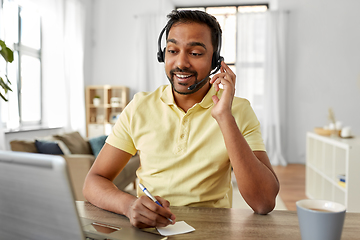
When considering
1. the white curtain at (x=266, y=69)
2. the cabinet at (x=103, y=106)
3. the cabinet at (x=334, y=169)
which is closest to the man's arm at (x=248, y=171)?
the cabinet at (x=334, y=169)

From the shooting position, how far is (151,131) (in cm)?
115

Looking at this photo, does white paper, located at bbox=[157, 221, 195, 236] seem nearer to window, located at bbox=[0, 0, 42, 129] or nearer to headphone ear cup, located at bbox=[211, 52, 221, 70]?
headphone ear cup, located at bbox=[211, 52, 221, 70]

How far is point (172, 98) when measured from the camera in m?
1.21

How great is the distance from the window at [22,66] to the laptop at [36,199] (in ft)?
14.1

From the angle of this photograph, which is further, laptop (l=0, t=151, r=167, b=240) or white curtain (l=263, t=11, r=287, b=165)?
white curtain (l=263, t=11, r=287, b=165)

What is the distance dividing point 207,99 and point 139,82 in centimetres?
544

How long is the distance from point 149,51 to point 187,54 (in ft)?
18.0

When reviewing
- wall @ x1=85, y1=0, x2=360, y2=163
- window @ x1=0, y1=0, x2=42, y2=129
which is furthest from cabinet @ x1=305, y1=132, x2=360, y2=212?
window @ x1=0, y1=0, x2=42, y2=129

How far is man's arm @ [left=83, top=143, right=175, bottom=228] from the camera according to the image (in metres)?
0.77

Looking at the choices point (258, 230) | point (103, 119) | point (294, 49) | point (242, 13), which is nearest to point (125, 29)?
point (103, 119)

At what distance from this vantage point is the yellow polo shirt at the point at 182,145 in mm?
1074

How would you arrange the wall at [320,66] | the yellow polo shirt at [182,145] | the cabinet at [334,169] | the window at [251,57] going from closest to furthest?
1. the yellow polo shirt at [182,145]
2. the cabinet at [334,169]
3. the wall at [320,66]
4. the window at [251,57]

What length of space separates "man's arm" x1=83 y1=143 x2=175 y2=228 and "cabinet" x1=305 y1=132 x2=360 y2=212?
2.23m

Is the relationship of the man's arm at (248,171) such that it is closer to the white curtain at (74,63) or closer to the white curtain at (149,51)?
the white curtain at (74,63)
